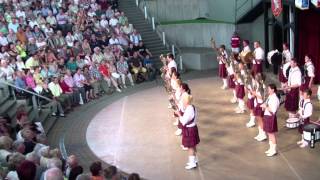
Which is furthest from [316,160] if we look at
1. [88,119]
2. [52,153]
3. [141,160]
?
[88,119]

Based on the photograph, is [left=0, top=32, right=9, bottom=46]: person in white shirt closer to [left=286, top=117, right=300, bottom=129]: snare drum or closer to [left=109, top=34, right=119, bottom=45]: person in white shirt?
[left=109, top=34, right=119, bottom=45]: person in white shirt

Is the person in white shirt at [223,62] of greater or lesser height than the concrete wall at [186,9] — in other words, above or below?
below

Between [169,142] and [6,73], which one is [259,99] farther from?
[6,73]

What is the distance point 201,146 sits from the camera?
12.2 meters

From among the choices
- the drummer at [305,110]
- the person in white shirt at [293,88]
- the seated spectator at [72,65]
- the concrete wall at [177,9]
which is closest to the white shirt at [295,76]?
the person in white shirt at [293,88]

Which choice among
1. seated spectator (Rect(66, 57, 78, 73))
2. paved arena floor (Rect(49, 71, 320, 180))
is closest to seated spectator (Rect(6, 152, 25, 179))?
paved arena floor (Rect(49, 71, 320, 180))

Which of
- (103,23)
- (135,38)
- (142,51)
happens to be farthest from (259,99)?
(103,23)

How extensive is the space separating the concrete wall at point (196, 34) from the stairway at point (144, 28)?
0.86 m

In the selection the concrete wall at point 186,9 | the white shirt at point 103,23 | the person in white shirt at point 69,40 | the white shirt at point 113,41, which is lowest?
the white shirt at point 113,41

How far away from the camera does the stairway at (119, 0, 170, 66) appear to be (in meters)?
22.7

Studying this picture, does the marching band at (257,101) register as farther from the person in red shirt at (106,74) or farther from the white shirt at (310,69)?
the person in red shirt at (106,74)

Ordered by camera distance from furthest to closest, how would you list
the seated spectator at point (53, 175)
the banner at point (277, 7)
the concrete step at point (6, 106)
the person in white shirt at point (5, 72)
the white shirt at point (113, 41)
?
1. the white shirt at point (113, 41)
2. the banner at point (277, 7)
3. the person in white shirt at point (5, 72)
4. the concrete step at point (6, 106)
5. the seated spectator at point (53, 175)

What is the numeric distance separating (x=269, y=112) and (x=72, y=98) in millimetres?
8117

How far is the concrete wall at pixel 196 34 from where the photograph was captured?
2344 centimetres
